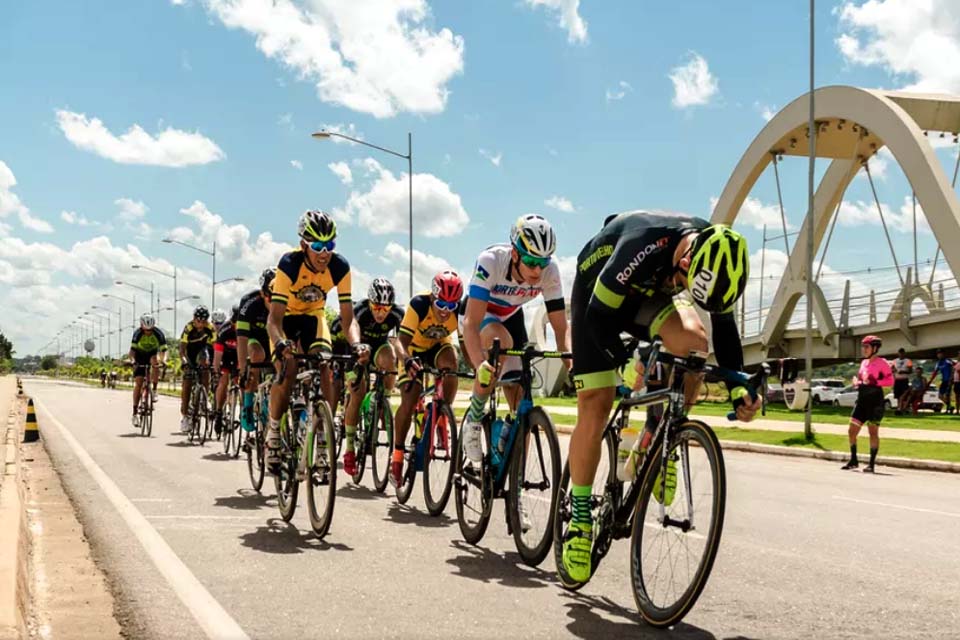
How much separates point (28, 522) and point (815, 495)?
25.0ft

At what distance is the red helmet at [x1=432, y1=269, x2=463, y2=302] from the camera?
28.1 ft

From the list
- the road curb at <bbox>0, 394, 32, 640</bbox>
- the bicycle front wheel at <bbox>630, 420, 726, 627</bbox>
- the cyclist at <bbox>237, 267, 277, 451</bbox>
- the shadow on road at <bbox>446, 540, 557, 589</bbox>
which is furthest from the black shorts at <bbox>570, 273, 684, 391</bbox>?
the cyclist at <bbox>237, 267, 277, 451</bbox>

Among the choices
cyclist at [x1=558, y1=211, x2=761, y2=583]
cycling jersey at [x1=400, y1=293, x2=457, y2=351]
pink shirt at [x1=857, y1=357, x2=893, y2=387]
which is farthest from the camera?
pink shirt at [x1=857, y1=357, x2=893, y2=387]

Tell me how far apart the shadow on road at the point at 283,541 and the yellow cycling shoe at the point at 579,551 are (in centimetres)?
195

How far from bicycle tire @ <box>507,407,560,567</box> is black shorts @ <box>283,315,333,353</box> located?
3.04 meters

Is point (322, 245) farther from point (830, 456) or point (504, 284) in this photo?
point (830, 456)

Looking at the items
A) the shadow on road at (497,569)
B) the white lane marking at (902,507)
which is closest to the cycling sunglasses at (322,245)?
the shadow on road at (497,569)

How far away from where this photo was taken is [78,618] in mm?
4719

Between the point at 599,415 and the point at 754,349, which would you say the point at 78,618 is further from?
the point at 754,349

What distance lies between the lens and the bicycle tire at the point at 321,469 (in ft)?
22.4

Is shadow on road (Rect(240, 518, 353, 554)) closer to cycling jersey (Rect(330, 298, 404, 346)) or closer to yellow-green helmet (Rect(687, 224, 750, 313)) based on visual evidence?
yellow-green helmet (Rect(687, 224, 750, 313))

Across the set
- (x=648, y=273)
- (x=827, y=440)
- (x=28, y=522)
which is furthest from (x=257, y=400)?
(x=827, y=440)

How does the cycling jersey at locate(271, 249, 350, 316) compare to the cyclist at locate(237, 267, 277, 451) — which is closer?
the cycling jersey at locate(271, 249, 350, 316)

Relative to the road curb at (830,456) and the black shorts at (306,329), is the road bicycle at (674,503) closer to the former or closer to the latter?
the black shorts at (306,329)
